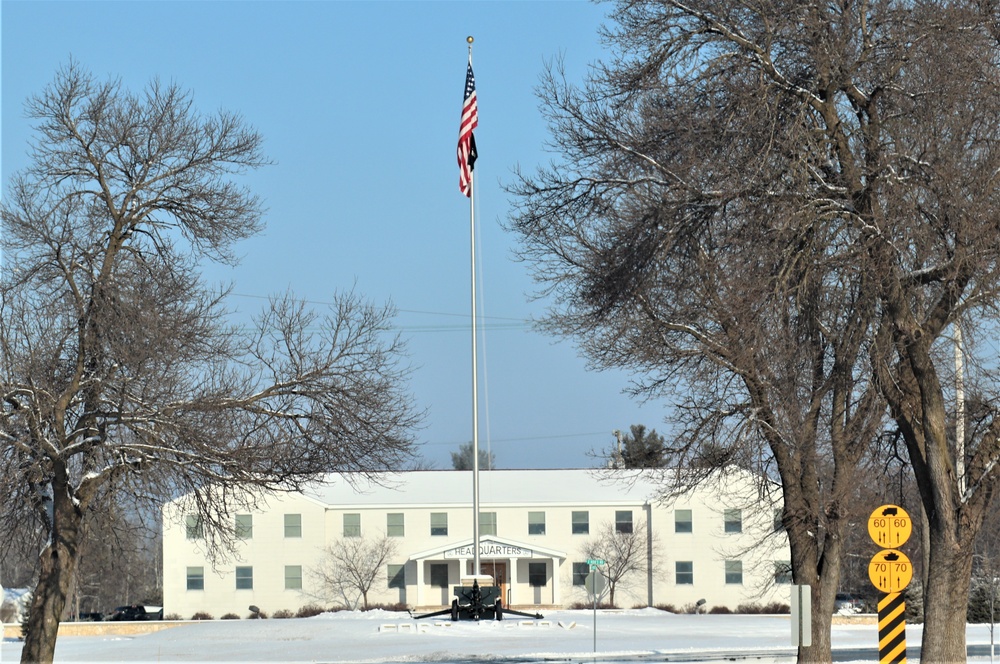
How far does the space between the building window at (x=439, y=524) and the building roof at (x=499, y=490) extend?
776 mm

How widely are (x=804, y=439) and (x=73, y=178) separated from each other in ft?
38.8

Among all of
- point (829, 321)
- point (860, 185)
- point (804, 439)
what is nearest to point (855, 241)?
point (860, 185)

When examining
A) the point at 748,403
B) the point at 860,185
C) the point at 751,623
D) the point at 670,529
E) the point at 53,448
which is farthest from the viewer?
the point at 670,529

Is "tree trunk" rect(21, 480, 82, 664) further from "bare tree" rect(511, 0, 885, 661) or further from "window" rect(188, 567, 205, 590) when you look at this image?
"window" rect(188, 567, 205, 590)

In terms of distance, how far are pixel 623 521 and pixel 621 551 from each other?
2.44m

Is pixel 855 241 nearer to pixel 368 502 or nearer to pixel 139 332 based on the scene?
pixel 139 332

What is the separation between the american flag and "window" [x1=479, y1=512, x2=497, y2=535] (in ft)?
120

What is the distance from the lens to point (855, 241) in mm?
13461

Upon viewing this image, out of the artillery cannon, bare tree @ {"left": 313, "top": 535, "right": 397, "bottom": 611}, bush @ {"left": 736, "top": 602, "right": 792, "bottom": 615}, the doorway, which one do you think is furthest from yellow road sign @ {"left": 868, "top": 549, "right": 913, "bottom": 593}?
the doorway

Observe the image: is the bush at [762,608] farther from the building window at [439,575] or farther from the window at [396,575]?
the window at [396,575]

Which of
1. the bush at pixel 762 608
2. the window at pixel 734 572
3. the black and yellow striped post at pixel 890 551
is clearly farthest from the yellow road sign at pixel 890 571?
the window at pixel 734 572

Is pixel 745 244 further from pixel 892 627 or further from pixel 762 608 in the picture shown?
pixel 762 608

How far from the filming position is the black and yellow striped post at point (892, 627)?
13625 mm

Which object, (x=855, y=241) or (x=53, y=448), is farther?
(x=53, y=448)
